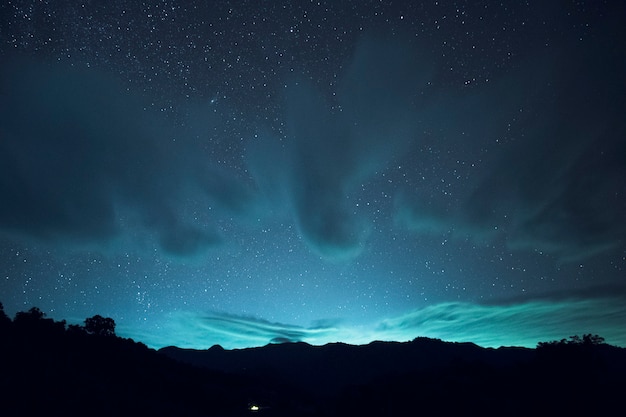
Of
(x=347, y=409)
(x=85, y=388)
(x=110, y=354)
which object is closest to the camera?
(x=85, y=388)

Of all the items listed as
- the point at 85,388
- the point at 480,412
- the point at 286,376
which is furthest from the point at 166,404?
the point at 286,376

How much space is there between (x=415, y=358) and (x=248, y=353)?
2852 inches

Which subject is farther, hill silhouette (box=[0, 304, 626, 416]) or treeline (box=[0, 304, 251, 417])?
hill silhouette (box=[0, 304, 626, 416])

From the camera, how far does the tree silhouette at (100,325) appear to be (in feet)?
174

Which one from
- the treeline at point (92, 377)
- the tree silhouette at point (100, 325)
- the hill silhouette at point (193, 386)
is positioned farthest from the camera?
the tree silhouette at point (100, 325)

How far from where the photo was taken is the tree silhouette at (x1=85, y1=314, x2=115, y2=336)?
52906 millimetres

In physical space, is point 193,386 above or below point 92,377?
below

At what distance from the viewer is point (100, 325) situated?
5391 cm

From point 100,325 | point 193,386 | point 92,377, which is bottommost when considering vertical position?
point 193,386

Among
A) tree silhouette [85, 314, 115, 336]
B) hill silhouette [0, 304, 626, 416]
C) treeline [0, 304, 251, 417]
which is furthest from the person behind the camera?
tree silhouette [85, 314, 115, 336]

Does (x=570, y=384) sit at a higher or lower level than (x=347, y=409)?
higher

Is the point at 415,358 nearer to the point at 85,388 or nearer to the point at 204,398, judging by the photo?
the point at 204,398

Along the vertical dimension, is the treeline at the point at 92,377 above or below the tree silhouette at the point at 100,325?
below

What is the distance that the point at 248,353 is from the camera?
6063 inches
